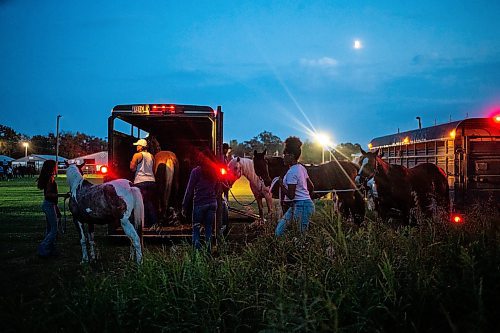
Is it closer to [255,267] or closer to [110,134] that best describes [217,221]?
[255,267]

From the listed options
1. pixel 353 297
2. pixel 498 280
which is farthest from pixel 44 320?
pixel 498 280

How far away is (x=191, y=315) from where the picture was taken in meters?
4.07

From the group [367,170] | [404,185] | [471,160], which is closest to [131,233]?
[367,170]

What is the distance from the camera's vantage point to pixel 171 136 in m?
12.5

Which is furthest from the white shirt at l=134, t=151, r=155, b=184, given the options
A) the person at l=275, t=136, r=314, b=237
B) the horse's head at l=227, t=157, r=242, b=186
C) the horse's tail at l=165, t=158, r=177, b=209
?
the horse's head at l=227, t=157, r=242, b=186

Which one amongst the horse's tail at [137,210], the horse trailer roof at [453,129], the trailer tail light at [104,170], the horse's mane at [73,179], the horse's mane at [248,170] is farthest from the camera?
the horse's mane at [248,170]

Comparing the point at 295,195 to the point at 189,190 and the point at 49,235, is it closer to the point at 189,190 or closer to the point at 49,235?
the point at 189,190

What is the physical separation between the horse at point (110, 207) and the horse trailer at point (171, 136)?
1.14 m

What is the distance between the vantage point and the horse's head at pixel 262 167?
12867 millimetres

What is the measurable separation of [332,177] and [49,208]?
7.76 metres

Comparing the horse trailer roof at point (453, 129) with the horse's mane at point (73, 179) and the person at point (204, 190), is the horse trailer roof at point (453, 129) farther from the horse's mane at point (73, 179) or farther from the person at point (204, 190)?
the horse's mane at point (73, 179)

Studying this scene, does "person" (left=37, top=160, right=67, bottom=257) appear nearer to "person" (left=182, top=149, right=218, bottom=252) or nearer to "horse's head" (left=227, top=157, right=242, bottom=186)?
"person" (left=182, top=149, right=218, bottom=252)

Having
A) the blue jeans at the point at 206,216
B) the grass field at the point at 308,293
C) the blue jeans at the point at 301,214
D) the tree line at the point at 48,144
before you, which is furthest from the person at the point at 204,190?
the tree line at the point at 48,144

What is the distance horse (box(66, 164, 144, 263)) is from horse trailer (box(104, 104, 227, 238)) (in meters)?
1.14
